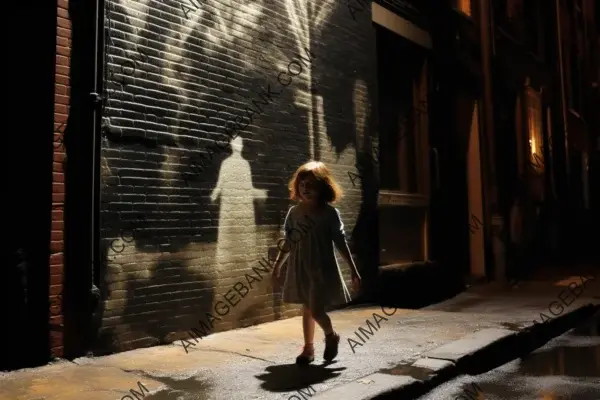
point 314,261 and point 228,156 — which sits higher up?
point 228,156

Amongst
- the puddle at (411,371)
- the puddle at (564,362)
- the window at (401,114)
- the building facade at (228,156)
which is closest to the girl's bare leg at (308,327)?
the puddle at (411,371)

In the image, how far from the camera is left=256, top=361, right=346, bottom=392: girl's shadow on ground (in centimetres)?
450

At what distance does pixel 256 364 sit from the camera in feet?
17.2

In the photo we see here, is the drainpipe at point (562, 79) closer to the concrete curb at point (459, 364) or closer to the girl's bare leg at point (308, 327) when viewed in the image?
the concrete curb at point (459, 364)

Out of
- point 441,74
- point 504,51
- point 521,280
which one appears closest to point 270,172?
point 441,74

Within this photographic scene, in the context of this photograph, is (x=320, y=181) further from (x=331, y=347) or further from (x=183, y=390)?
(x=183, y=390)

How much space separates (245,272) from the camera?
6859 mm

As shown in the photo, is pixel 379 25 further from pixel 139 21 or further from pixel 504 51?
pixel 504 51

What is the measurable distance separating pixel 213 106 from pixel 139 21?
3.85 ft

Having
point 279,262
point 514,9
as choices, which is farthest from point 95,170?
point 514,9

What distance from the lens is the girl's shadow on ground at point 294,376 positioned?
4.50 metres

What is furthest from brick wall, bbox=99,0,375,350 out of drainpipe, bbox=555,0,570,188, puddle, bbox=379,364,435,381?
drainpipe, bbox=555,0,570,188

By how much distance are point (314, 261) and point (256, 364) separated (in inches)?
40.2

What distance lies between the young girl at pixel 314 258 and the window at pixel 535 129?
457 inches
